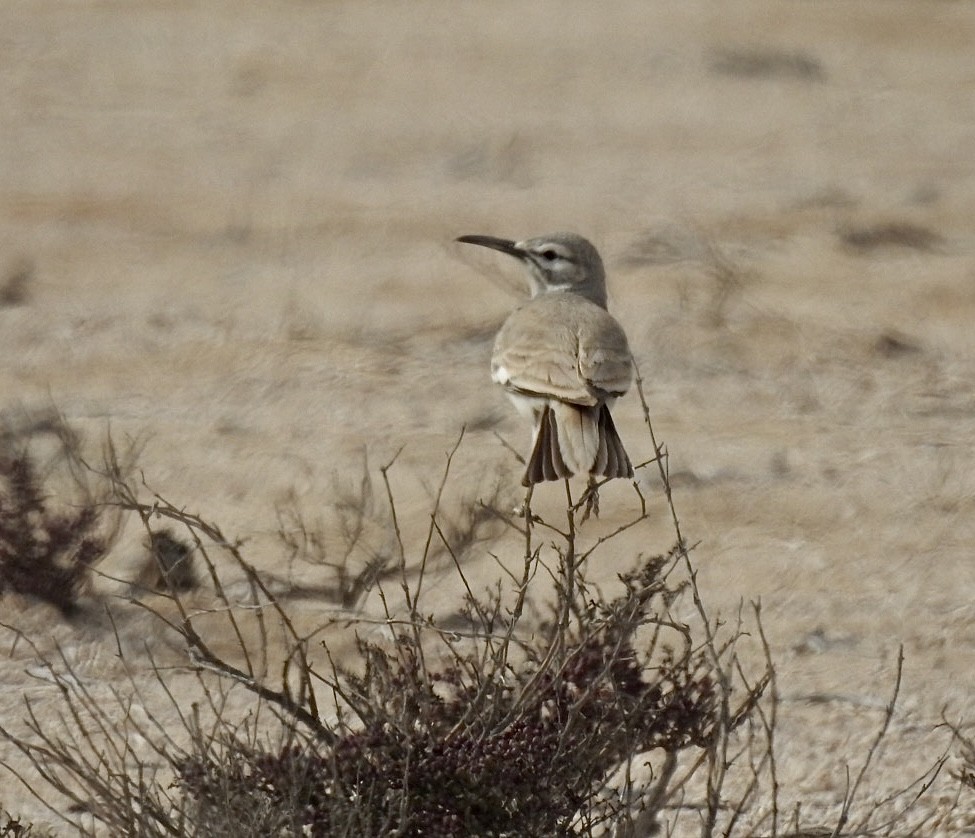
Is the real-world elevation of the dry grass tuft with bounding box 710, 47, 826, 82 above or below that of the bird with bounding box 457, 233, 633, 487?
above

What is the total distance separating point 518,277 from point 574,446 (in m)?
4.82

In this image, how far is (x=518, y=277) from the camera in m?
10.4

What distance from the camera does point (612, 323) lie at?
6434 mm

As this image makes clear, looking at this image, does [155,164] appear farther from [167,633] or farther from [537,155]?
[167,633]

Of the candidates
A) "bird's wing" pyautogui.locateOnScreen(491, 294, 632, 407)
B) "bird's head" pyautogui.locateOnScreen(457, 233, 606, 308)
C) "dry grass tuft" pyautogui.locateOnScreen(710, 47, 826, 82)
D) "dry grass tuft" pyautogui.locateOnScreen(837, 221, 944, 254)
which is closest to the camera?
"bird's wing" pyautogui.locateOnScreen(491, 294, 632, 407)

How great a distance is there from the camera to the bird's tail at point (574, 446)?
548 centimetres

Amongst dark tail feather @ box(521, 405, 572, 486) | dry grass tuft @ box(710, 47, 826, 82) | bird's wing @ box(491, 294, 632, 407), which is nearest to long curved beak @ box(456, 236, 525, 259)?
bird's wing @ box(491, 294, 632, 407)

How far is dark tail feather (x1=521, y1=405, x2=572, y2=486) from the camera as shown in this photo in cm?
547

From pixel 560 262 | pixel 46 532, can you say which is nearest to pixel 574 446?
pixel 560 262

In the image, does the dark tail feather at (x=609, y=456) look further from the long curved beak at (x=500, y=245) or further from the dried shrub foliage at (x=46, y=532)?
the dried shrub foliage at (x=46, y=532)

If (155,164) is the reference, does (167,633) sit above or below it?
below

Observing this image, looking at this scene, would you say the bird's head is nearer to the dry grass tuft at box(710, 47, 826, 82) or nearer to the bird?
the bird

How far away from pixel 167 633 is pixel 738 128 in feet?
19.7

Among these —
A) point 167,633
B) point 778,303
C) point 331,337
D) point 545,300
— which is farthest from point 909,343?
point 167,633
